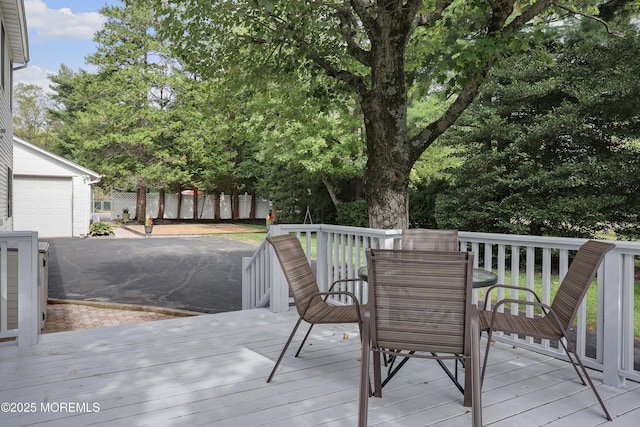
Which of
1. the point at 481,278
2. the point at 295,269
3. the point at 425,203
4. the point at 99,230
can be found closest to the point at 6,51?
the point at 295,269

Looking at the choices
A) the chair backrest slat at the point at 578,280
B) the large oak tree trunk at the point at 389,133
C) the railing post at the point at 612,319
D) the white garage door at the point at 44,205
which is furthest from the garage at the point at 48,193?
the railing post at the point at 612,319

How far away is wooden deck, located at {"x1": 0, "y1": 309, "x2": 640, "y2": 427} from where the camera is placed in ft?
7.93

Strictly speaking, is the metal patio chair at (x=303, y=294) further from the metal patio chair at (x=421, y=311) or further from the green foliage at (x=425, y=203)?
the green foliage at (x=425, y=203)

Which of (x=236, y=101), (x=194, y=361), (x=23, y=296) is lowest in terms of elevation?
(x=194, y=361)

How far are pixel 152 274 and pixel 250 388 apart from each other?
7097mm

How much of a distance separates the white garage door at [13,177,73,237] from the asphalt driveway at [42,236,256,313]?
2.76 m

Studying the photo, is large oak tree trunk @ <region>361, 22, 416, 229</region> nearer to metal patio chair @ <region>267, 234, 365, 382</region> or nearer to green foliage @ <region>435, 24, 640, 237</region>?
metal patio chair @ <region>267, 234, 365, 382</region>

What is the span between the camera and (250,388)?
281 centimetres

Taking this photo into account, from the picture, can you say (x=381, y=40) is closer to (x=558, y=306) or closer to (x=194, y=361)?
(x=558, y=306)

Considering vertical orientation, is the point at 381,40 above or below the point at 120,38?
below

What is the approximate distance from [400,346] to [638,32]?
28.7 ft

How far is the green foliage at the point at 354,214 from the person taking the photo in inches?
592

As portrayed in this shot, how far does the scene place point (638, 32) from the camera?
8.01 m

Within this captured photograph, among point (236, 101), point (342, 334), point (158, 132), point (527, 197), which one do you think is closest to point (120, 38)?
point (158, 132)
